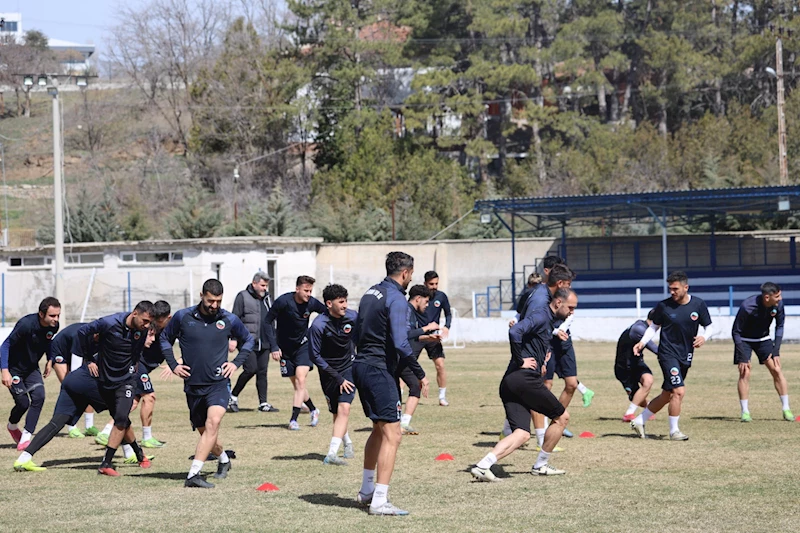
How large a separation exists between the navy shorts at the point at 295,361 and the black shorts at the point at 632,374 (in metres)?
4.07

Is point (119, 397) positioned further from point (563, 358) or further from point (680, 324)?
point (680, 324)

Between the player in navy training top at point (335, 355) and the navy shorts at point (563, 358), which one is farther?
the navy shorts at point (563, 358)

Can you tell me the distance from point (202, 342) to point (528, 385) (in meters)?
3.02

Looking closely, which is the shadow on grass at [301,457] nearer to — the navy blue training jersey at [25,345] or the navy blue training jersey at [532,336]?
the navy blue training jersey at [532,336]

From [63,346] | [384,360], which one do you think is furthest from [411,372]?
[384,360]

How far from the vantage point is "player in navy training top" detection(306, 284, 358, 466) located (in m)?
11.2

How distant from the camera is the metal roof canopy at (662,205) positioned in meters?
33.7

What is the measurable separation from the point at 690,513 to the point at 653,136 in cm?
4800

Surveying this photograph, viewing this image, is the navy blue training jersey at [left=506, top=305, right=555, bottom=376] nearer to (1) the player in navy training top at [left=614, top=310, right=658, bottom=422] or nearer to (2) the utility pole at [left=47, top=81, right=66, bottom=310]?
(1) the player in navy training top at [left=614, top=310, right=658, bottom=422]

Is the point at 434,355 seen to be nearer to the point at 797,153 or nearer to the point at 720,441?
the point at 720,441

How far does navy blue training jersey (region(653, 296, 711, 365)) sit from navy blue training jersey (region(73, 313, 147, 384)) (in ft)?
19.6

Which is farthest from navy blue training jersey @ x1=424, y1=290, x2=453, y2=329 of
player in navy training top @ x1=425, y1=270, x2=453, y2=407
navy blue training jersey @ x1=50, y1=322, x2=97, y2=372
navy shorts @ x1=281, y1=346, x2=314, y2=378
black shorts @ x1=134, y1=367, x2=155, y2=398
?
navy blue training jersey @ x1=50, y1=322, x2=97, y2=372

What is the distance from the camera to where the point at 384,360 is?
8.65 metres

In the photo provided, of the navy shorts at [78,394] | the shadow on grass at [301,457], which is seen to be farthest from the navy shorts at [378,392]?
the navy shorts at [78,394]
